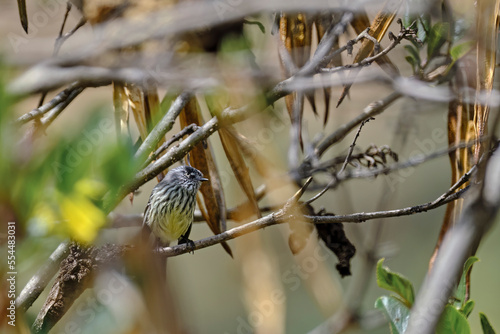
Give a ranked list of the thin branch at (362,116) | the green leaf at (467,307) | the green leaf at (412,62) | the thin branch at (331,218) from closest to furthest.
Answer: the green leaf at (467,307), the thin branch at (331,218), the green leaf at (412,62), the thin branch at (362,116)

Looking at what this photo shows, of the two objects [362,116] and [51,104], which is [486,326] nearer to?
[362,116]

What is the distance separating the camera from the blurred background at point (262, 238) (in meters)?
0.78

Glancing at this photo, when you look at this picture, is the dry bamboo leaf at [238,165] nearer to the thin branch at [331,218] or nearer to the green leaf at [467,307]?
the thin branch at [331,218]

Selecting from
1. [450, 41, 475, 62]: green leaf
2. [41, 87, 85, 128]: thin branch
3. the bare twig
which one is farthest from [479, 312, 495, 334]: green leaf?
[41, 87, 85, 128]: thin branch

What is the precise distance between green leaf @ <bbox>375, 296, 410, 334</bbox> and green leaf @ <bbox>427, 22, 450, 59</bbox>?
3.37 ft

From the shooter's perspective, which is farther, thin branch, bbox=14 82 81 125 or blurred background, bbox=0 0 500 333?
thin branch, bbox=14 82 81 125

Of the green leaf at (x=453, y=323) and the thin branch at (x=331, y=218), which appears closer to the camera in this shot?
the green leaf at (x=453, y=323)

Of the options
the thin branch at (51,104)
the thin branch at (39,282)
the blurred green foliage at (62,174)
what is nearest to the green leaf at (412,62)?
the thin branch at (51,104)

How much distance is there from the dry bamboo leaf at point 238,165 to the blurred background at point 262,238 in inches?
2.6

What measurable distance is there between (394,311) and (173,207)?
2063 millimetres

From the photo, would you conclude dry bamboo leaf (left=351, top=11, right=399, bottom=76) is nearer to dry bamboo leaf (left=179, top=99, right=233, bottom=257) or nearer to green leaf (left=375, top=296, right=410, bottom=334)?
dry bamboo leaf (left=179, top=99, right=233, bottom=257)

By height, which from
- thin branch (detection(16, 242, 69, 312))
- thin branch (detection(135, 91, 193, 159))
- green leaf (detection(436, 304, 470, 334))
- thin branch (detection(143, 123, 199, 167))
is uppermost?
thin branch (detection(135, 91, 193, 159))

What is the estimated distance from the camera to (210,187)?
240 centimetres

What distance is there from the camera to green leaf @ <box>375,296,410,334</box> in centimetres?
167
